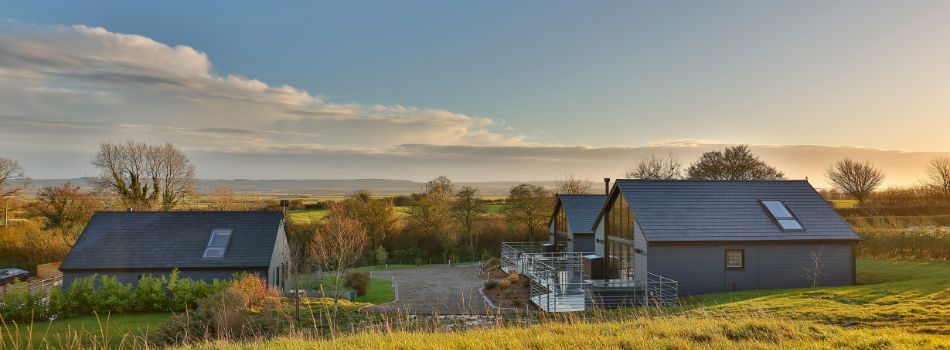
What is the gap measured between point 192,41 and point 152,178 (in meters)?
25.7

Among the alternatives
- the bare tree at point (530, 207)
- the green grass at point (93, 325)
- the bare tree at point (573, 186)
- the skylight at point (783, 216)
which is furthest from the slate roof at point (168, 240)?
the bare tree at point (573, 186)

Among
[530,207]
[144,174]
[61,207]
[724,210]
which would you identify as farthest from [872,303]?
[144,174]

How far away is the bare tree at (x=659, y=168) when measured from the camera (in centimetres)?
5253

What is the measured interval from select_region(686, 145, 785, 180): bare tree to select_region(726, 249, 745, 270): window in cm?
3188

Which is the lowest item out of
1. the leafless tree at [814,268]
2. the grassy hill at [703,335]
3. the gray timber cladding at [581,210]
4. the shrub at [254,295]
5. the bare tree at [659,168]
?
the shrub at [254,295]

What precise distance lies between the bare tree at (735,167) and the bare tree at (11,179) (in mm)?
58036

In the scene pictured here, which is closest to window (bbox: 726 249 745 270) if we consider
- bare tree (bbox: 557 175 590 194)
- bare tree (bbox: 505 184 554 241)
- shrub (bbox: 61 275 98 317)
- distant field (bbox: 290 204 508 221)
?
shrub (bbox: 61 275 98 317)

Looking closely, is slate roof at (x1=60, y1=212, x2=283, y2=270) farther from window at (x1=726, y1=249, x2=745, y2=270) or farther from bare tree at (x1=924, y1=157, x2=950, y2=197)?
bare tree at (x1=924, y1=157, x2=950, y2=197)

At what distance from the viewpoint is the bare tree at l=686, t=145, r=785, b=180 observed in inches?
1969

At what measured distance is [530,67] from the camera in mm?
25625

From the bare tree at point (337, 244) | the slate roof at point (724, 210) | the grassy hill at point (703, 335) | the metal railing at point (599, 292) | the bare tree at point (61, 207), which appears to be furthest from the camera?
the bare tree at point (61, 207)

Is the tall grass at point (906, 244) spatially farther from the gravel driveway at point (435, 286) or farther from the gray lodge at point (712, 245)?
the gravel driveway at point (435, 286)

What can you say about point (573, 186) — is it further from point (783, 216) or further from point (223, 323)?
point (223, 323)

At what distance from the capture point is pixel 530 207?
147 feet
